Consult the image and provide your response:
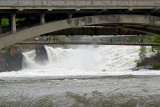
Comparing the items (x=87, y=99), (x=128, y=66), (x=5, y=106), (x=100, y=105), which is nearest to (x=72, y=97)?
(x=87, y=99)

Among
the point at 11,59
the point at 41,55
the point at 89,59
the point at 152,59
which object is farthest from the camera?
the point at 89,59

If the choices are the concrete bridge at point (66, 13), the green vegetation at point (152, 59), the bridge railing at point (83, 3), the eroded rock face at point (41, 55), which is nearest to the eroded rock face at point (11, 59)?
the eroded rock face at point (41, 55)

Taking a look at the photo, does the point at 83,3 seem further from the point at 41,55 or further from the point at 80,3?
the point at 41,55

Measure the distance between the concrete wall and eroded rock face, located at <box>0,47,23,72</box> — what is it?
3467cm

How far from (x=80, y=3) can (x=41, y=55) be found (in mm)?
42555

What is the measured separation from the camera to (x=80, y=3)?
16453 mm

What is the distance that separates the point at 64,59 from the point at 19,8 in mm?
46404

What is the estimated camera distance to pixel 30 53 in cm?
5825

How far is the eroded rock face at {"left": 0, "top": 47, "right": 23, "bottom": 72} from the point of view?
4981 centimetres

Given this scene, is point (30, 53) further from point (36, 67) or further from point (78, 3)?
point (78, 3)

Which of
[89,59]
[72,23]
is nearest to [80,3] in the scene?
[72,23]

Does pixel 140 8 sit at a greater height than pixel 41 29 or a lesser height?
greater

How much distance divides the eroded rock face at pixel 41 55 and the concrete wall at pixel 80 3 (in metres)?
41.3

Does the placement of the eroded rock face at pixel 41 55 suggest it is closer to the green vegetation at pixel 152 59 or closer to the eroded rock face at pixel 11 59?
the eroded rock face at pixel 11 59
